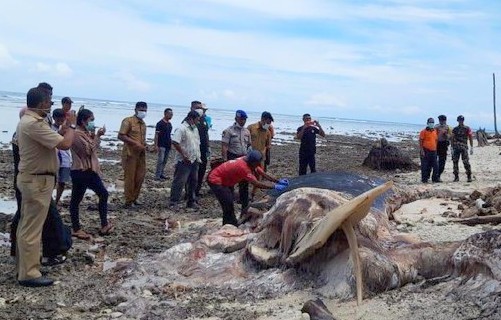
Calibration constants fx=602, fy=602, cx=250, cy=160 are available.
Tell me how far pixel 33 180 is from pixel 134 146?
4.61m

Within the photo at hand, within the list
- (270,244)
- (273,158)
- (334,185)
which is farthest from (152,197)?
(273,158)

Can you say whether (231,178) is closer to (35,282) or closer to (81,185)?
(81,185)

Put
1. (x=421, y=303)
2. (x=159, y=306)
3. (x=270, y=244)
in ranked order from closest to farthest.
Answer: (x=421, y=303) < (x=159, y=306) < (x=270, y=244)

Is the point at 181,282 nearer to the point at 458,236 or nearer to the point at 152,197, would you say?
the point at 458,236

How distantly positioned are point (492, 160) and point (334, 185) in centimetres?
Result: 1633

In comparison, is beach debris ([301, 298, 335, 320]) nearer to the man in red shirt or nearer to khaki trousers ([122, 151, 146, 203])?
the man in red shirt

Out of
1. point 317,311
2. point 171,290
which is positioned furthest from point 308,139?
point 317,311

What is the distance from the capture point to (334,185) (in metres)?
9.01

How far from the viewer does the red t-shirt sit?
8.77 m

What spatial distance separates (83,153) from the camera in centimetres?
847

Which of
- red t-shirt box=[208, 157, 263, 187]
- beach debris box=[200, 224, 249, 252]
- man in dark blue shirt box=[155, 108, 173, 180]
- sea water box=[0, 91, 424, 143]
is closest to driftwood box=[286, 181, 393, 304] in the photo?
beach debris box=[200, 224, 249, 252]

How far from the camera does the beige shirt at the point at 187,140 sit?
36.6ft

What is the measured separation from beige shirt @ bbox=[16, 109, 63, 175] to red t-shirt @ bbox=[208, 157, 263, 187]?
9.65ft

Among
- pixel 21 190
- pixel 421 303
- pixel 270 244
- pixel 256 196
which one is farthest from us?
pixel 256 196
